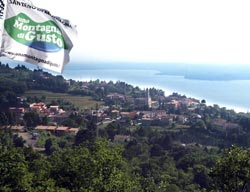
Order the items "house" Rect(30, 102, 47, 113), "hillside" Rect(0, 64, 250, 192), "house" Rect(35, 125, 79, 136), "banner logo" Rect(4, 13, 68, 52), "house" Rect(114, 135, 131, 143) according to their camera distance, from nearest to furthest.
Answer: "banner logo" Rect(4, 13, 68, 52), "hillside" Rect(0, 64, 250, 192), "house" Rect(114, 135, 131, 143), "house" Rect(35, 125, 79, 136), "house" Rect(30, 102, 47, 113)

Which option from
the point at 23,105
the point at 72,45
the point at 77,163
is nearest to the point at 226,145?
the point at 23,105

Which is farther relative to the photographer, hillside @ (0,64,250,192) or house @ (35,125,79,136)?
house @ (35,125,79,136)

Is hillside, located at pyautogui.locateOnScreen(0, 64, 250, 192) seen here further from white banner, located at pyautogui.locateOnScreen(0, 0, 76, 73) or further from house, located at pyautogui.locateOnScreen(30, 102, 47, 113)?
white banner, located at pyautogui.locateOnScreen(0, 0, 76, 73)

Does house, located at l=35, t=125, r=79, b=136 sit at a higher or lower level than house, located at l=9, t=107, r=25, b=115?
lower

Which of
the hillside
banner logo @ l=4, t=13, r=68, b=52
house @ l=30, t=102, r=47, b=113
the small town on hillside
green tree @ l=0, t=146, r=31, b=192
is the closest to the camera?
banner logo @ l=4, t=13, r=68, b=52

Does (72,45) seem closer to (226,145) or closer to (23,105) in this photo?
(226,145)

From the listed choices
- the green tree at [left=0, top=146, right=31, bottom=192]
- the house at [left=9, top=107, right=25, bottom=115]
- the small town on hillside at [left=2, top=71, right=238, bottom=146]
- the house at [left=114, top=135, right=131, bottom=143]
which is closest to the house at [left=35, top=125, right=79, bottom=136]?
the small town on hillside at [left=2, top=71, right=238, bottom=146]

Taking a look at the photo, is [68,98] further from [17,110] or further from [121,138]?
[121,138]

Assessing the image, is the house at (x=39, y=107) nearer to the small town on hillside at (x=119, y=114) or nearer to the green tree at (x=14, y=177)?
the small town on hillside at (x=119, y=114)
